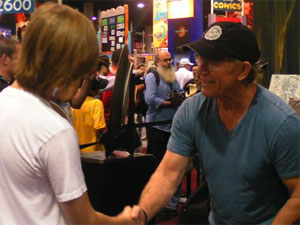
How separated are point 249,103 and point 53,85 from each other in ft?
2.80

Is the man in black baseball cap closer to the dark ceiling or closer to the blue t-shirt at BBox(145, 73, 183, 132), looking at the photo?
the blue t-shirt at BBox(145, 73, 183, 132)

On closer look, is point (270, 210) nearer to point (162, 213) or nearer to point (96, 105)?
point (96, 105)

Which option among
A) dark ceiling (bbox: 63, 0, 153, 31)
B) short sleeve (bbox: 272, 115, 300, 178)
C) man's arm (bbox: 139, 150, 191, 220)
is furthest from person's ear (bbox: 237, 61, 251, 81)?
dark ceiling (bbox: 63, 0, 153, 31)

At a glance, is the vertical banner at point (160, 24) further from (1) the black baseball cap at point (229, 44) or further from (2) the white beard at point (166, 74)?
(1) the black baseball cap at point (229, 44)

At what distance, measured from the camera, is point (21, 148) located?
1.08 meters

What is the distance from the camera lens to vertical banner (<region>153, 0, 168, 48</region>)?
11.1 m

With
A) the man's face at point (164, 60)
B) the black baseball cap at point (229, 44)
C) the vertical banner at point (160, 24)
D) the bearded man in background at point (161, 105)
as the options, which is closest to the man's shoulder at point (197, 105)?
the black baseball cap at point (229, 44)

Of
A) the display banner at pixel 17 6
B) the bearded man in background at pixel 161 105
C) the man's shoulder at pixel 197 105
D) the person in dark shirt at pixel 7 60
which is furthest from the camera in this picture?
the display banner at pixel 17 6

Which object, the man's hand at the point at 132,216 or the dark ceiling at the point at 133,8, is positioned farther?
the dark ceiling at the point at 133,8

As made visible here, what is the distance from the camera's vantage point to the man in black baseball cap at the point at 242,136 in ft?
4.99

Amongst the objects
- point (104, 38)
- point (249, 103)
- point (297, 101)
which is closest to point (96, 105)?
point (297, 101)

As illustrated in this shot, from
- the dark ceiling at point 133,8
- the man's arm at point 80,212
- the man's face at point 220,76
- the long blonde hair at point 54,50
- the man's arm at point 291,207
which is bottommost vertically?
the man's arm at point 291,207

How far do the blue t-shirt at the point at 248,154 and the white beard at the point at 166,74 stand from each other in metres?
2.88

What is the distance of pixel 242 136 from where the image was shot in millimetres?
1589
